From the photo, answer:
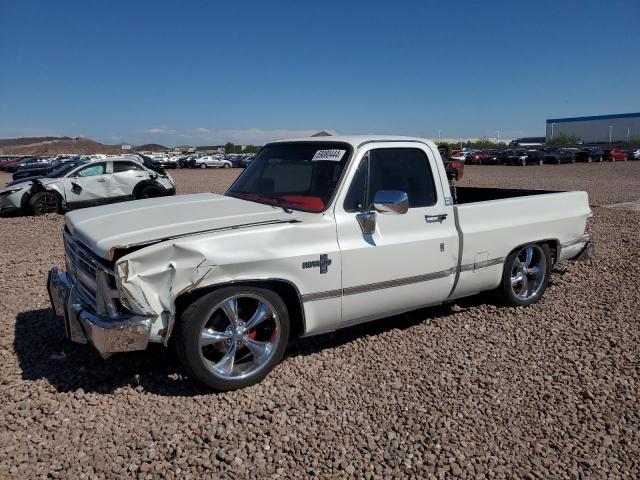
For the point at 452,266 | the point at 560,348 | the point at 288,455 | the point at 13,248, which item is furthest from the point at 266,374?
the point at 13,248

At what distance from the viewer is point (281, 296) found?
379 cm

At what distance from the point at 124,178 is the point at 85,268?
1079cm

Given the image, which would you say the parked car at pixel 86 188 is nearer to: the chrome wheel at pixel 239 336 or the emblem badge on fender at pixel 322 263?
the chrome wheel at pixel 239 336

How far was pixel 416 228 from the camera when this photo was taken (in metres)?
4.29

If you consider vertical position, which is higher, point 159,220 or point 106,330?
point 159,220

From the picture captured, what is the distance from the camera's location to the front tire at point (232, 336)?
3.34 m

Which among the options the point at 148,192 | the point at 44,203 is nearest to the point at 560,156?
the point at 148,192

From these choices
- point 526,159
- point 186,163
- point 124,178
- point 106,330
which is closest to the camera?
point 106,330

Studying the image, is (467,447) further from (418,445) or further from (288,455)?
(288,455)

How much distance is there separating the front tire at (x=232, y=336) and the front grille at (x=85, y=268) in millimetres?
624

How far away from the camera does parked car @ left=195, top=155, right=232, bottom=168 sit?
2008 inches

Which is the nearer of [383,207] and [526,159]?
[383,207]

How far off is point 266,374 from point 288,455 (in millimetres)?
871

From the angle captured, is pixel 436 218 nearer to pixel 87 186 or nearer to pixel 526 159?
pixel 87 186
